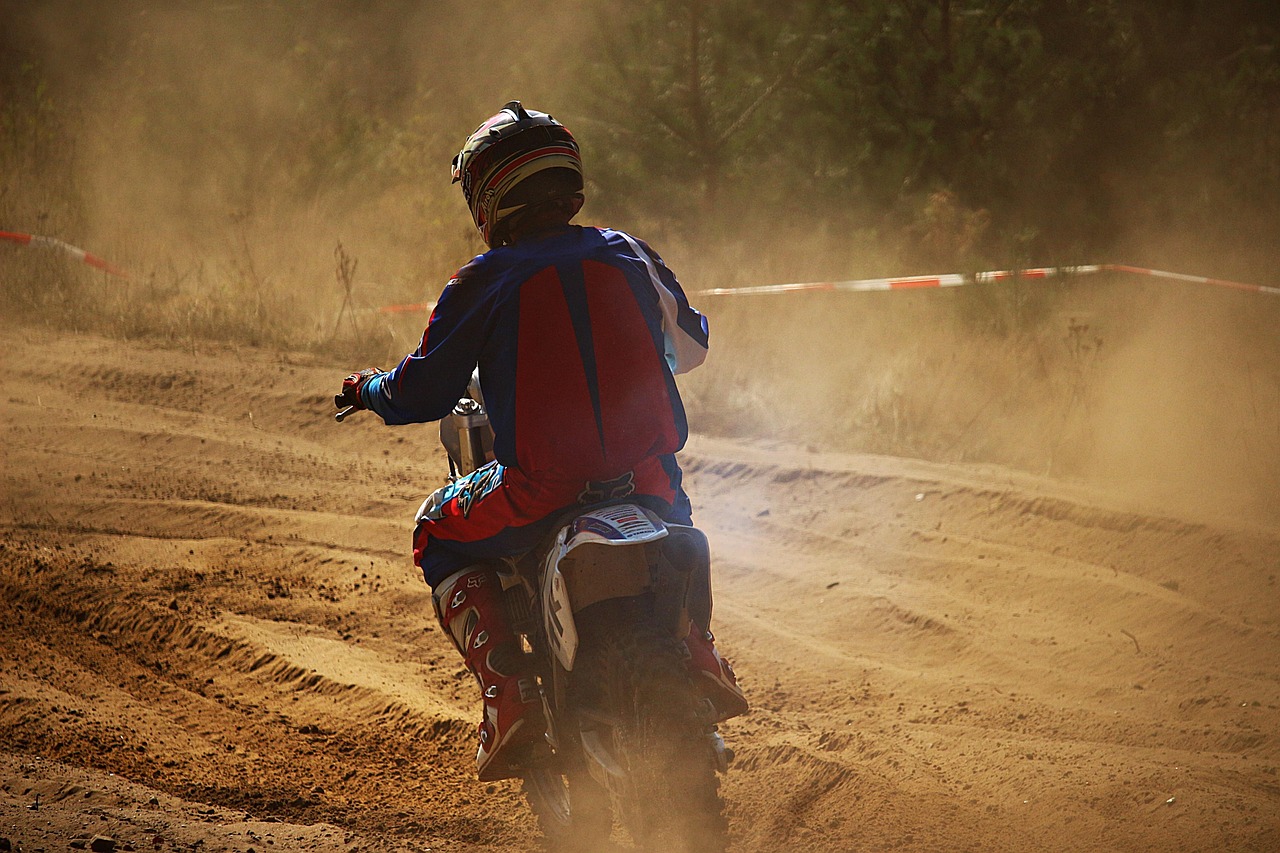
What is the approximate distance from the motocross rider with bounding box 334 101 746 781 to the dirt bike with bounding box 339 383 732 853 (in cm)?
12

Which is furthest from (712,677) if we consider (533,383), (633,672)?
(533,383)

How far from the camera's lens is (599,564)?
2.78 m

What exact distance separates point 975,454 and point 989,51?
682cm

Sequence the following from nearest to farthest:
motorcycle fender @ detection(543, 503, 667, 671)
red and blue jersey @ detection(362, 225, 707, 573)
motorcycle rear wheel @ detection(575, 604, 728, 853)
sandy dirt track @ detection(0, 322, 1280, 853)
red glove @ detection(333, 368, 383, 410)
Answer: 1. motorcycle rear wheel @ detection(575, 604, 728, 853)
2. motorcycle fender @ detection(543, 503, 667, 671)
3. red and blue jersey @ detection(362, 225, 707, 573)
4. red glove @ detection(333, 368, 383, 410)
5. sandy dirt track @ detection(0, 322, 1280, 853)

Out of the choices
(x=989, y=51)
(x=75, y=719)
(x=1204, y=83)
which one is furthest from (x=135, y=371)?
(x=1204, y=83)

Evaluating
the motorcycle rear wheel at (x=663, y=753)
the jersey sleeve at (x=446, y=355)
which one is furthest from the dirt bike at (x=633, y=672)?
the jersey sleeve at (x=446, y=355)

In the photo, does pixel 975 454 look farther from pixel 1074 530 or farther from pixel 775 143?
pixel 775 143

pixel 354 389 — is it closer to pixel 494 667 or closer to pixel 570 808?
pixel 494 667

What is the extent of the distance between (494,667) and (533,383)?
865mm

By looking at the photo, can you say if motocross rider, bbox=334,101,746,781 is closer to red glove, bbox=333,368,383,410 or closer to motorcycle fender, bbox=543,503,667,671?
red glove, bbox=333,368,383,410

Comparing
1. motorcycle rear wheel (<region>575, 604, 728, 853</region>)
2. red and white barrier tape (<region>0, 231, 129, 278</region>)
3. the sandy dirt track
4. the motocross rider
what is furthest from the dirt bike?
red and white barrier tape (<region>0, 231, 129, 278</region>)

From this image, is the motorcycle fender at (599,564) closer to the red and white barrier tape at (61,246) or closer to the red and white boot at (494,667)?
the red and white boot at (494,667)

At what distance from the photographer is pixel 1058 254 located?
508 inches

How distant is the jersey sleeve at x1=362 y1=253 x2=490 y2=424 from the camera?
9.98ft
